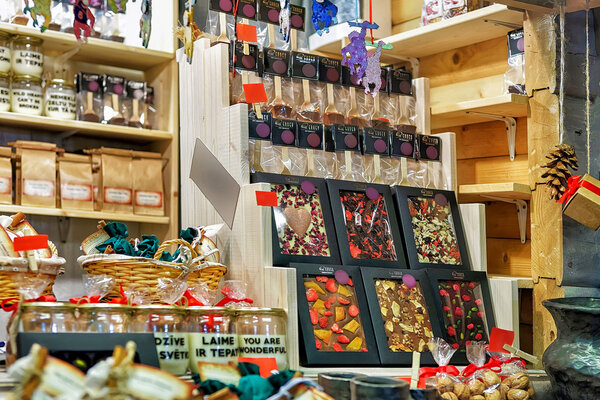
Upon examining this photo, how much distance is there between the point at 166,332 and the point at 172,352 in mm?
52

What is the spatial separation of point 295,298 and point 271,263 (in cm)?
16

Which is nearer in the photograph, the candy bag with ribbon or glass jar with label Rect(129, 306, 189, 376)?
glass jar with label Rect(129, 306, 189, 376)

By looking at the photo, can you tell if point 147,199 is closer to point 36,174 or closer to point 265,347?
point 36,174

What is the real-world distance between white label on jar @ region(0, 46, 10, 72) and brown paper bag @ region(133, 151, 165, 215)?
0.67m

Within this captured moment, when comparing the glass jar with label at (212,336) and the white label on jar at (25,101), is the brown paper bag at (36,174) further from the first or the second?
the glass jar with label at (212,336)

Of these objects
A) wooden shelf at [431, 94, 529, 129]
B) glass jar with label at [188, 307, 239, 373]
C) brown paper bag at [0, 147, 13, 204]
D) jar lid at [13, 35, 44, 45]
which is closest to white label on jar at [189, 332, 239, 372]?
glass jar with label at [188, 307, 239, 373]

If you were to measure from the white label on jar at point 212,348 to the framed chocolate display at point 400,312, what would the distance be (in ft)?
2.03

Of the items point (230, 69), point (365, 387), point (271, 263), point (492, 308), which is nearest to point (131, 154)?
point (230, 69)

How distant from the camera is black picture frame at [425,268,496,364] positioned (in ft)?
8.86

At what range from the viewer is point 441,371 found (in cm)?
242

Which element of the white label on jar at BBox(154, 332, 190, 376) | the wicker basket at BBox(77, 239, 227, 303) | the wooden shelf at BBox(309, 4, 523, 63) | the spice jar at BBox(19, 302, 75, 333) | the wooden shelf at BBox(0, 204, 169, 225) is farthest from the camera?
the wooden shelf at BBox(0, 204, 169, 225)

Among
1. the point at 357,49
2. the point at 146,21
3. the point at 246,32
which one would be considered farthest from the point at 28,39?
the point at 357,49

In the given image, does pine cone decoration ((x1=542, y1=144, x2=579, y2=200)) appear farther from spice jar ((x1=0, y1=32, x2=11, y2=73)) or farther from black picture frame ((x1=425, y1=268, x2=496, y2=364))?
spice jar ((x1=0, y1=32, x2=11, y2=73))

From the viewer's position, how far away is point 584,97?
116 inches
